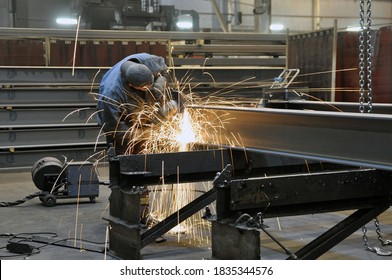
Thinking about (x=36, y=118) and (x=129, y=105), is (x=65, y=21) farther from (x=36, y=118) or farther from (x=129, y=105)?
(x=129, y=105)

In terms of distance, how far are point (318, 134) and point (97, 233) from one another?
2.91 meters

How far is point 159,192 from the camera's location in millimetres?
6871

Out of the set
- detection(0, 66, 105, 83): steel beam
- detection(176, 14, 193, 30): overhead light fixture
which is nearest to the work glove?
detection(0, 66, 105, 83): steel beam

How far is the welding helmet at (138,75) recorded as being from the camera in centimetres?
490

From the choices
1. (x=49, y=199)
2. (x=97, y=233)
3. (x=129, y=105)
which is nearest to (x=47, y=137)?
(x=49, y=199)

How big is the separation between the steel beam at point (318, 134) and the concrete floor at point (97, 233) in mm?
1281

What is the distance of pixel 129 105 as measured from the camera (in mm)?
5125

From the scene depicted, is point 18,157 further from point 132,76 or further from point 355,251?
point 355,251

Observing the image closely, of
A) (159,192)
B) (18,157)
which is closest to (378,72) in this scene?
(159,192)

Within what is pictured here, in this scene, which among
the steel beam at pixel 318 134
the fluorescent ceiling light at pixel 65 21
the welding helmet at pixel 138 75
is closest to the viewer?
the steel beam at pixel 318 134

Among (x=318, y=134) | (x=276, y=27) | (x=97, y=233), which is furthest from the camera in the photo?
(x=276, y=27)

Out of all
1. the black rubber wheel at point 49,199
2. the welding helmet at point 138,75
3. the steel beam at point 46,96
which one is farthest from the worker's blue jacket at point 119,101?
the steel beam at point 46,96

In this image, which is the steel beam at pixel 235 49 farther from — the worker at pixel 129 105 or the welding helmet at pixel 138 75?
the welding helmet at pixel 138 75

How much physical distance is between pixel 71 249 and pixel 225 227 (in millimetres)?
2113
